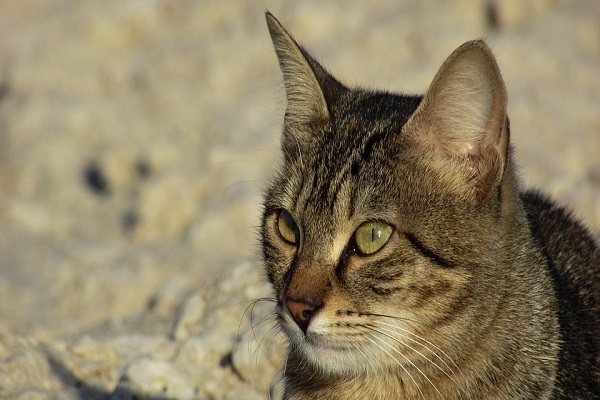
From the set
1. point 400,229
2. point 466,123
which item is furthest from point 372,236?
point 466,123

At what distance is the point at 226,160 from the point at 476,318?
450 cm

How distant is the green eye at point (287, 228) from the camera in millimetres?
3932

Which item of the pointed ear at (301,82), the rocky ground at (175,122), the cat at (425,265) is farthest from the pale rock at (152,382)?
the pointed ear at (301,82)

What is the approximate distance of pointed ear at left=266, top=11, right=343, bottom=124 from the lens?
4.21m

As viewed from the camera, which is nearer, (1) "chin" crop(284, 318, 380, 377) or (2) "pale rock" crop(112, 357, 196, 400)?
(1) "chin" crop(284, 318, 380, 377)

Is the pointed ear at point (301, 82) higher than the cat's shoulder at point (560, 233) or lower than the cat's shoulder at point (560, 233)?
higher

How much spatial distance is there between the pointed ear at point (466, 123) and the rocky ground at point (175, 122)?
6.25 ft

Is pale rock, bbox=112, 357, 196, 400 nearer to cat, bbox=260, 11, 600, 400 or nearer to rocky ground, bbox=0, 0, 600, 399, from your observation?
cat, bbox=260, 11, 600, 400

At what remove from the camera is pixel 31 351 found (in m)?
4.85

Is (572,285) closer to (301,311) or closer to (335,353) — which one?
(335,353)

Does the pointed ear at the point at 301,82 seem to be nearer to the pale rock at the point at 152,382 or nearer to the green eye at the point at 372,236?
the green eye at the point at 372,236

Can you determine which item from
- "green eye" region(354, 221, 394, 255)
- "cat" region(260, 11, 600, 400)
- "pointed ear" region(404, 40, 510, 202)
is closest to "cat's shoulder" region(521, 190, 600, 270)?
"cat" region(260, 11, 600, 400)

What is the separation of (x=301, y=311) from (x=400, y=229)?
18.9 inches

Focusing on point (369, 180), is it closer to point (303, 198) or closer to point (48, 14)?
point (303, 198)
